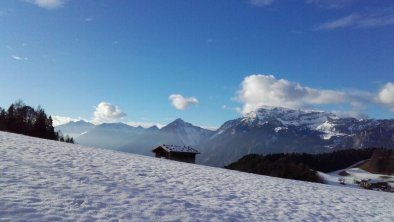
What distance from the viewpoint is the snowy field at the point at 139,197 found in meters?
12.0

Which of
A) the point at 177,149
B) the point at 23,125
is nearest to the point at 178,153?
the point at 177,149

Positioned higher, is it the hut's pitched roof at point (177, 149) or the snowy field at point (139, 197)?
the hut's pitched roof at point (177, 149)

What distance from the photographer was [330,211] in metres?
18.1

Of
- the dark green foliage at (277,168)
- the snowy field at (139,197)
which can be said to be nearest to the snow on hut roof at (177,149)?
the snowy field at (139,197)

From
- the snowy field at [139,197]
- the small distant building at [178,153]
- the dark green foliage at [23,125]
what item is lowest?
the snowy field at [139,197]

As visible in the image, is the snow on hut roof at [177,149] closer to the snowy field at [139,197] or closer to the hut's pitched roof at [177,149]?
the hut's pitched roof at [177,149]

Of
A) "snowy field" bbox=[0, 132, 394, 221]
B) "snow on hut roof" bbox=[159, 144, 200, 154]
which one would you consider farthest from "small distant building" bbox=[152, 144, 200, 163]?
"snowy field" bbox=[0, 132, 394, 221]

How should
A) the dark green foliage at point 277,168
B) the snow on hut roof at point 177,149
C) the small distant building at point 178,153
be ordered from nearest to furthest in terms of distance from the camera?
the small distant building at point 178,153
the snow on hut roof at point 177,149
the dark green foliage at point 277,168

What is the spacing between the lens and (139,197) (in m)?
14.8

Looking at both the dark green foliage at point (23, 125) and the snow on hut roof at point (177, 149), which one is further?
the dark green foliage at point (23, 125)

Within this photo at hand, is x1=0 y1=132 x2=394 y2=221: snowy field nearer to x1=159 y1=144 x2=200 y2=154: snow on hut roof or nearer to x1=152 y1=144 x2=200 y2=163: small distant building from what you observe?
x1=152 y1=144 x2=200 y2=163: small distant building

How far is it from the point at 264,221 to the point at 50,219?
7.89m

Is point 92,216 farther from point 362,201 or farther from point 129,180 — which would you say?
point 362,201

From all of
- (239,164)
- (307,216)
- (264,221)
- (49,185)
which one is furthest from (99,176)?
(239,164)
